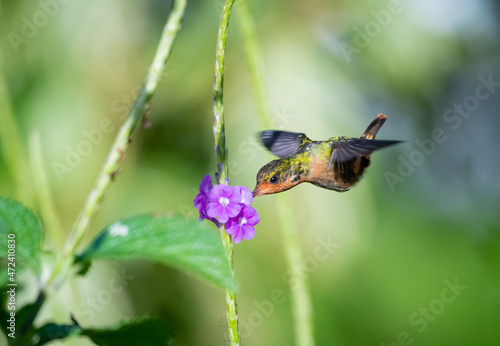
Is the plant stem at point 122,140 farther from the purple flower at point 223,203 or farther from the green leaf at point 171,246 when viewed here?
the purple flower at point 223,203

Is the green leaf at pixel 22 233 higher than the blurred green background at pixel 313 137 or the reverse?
the reverse

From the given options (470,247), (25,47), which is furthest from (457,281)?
(25,47)

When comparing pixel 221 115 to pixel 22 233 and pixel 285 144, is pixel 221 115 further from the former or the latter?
pixel 285 144

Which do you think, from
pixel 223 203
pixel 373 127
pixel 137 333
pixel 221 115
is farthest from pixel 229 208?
pixel 373 127

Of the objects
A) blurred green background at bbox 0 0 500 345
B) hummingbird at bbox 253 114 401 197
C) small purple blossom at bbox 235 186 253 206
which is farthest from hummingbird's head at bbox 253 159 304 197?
blurred green background at bbox 0 0 500 345

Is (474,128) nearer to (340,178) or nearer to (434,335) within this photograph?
(434,335)

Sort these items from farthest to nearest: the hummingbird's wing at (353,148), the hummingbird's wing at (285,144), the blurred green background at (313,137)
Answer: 1. the blurred green background at (313,137)
2. the hummingbird's wing at (285,144)
3. the hummingbird's wing at (353,148)

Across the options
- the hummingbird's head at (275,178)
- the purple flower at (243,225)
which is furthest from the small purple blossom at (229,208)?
the hummingbird's head at (275,178)
